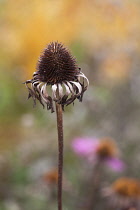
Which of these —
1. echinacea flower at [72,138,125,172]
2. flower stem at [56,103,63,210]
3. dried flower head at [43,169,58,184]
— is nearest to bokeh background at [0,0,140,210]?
dried flower head at [43,169,58,184]

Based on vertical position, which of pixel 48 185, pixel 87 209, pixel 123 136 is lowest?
pixel 87 209

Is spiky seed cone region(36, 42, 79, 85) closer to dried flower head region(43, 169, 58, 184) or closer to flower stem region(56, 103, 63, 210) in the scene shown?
flower stem region(56, 103, 63, 210)

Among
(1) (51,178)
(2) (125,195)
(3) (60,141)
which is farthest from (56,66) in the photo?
(1) (51,178)

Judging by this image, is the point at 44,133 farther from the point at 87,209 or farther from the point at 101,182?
the point at 87,209

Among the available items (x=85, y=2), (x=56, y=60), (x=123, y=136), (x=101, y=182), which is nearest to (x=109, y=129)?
(x=123, y=136)

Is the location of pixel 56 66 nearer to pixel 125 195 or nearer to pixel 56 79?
pixel 56 79

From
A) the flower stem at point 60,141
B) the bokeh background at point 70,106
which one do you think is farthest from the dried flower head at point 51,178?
the flower stem at point 60,141
